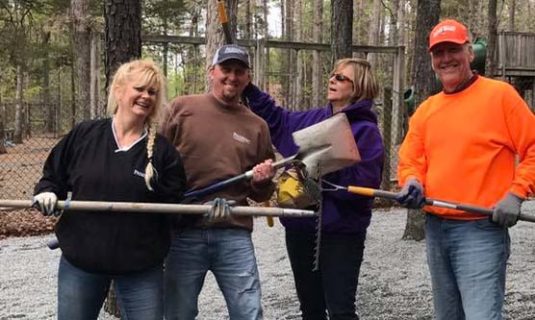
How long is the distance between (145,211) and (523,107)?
1824 millimetres

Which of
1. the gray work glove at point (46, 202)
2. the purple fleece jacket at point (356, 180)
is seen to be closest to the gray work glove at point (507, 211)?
the purple fleece jacket at point (356, 180)

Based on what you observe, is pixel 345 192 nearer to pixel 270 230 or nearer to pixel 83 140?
pixel 83 140

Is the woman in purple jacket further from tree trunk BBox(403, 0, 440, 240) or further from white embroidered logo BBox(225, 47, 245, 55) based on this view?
tree trunk BBox(403, 0, 440, 240)

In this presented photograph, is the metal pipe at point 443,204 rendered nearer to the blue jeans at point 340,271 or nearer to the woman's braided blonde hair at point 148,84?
the blue jeans at point 340,271

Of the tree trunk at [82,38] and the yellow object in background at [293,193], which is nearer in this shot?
the yellow object in background at [293,193]

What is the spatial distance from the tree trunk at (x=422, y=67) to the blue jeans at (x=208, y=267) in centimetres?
495

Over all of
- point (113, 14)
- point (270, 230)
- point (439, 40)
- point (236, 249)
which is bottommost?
point (270, 230)

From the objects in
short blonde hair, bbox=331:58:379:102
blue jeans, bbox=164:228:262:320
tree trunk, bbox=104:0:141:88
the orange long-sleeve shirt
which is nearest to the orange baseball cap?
the orange long-sleeve shirt

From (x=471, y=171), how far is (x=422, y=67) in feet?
16.9

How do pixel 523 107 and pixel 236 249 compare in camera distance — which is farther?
pixel 236 249

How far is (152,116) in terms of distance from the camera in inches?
118

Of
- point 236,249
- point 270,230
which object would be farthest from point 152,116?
point 270,230

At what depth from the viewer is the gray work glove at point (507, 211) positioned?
2.81 meters

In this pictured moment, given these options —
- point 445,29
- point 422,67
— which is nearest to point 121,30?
point 445,29
